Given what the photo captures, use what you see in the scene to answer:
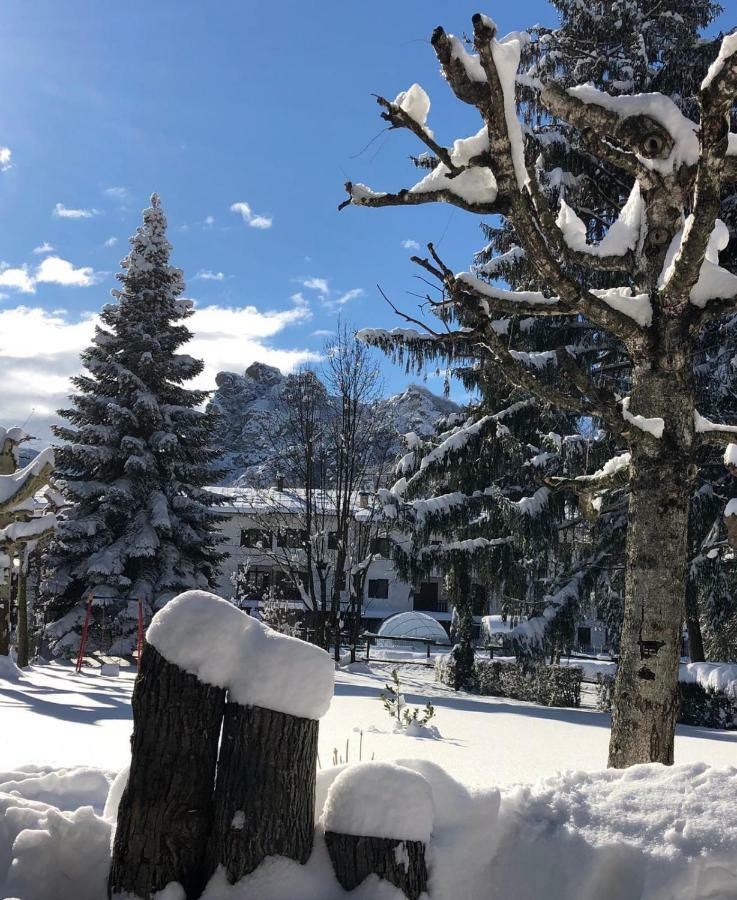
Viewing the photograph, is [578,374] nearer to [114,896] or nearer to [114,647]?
[114,896]

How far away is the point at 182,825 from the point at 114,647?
61.7ft

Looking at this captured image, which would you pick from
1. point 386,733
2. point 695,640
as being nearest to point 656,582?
point 386,733

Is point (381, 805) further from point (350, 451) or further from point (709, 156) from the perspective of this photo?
point (350, 451)

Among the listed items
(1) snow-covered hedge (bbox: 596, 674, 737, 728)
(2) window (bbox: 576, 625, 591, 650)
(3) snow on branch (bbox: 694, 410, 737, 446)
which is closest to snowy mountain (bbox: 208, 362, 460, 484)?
(2) window (bbox: 576, 625, 591, 650)

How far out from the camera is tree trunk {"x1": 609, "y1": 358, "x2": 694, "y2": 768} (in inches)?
162

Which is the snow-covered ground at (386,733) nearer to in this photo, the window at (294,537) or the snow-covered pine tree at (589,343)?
the snow-covered pine tree at (589,343)

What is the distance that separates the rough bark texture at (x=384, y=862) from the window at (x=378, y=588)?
3823 cm

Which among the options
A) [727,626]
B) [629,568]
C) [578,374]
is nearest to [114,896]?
[629,568]

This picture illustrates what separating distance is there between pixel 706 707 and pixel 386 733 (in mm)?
7020

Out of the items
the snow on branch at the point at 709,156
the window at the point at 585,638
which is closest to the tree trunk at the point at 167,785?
the snow on branch at the point at 709,156

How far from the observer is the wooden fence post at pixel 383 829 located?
104 inches

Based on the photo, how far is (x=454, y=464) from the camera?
15.6 metres

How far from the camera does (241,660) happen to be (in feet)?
9.37

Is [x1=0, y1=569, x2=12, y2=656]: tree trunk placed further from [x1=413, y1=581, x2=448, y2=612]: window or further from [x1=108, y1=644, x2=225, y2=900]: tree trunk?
[x1=413, y1=581, x2=448, y2=612]: window
